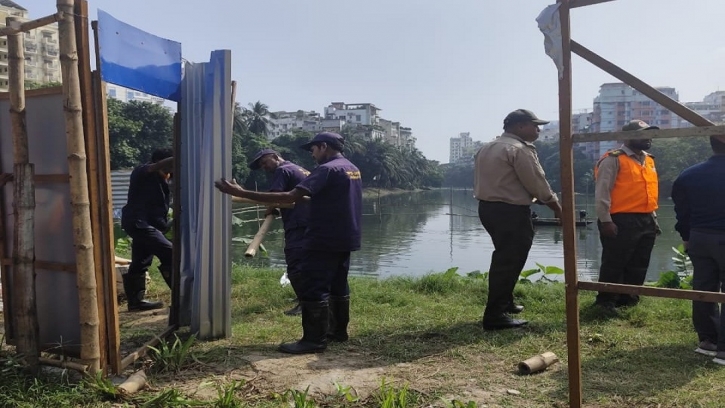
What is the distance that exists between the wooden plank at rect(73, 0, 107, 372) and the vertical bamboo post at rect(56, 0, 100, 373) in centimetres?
3

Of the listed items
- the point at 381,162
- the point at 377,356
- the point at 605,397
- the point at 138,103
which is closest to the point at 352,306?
the point at 377,356

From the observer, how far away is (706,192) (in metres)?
3.62

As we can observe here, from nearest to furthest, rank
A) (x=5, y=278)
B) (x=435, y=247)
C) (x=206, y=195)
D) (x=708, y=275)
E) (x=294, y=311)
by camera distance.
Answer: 1. (x=5, y=278)
2. (x=708, y=275)
3. (x=206, y=195)
4. (x=294, y=311)
5. (x=435, y=247)

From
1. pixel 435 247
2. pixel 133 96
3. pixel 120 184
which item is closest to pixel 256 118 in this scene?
pixel 133 96

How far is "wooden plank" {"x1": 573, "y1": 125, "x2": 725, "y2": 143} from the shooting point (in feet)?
7.55

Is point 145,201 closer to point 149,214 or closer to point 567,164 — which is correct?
point 149,214

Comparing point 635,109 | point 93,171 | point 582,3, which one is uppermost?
point 582,3

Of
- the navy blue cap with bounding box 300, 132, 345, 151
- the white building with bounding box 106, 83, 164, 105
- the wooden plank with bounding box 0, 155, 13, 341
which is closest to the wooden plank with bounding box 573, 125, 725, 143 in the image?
the navy blue cap with bounding box 300, 132, 345, 151

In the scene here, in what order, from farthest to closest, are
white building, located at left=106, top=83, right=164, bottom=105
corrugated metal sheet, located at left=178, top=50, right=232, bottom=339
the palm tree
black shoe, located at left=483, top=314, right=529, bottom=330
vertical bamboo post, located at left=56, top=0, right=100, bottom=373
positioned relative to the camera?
the palm tree < black shoe, located at left=483, top=314, right=529, bottom=330 < corrugated metal sheet, located at left=178, top=50, right=232, bottom=339 < white building, located at left=106, top=83, right=164, bottom=105 < vertical bamboo post, located at left=56, top=0, right=100, bottom=373

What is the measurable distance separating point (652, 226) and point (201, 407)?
12.7 ft

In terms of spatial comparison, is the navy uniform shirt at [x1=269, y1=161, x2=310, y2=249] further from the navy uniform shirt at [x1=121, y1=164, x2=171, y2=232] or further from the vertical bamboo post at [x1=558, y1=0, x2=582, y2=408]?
the vertical bamboo post at [x1=558, y1=0, x2=582, y2=408]

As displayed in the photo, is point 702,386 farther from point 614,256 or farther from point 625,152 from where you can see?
point 625,152

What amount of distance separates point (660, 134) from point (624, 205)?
2.49 meters

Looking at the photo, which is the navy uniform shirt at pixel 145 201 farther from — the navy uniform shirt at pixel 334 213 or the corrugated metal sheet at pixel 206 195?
the navy uniform shirt at pixel 334 213
